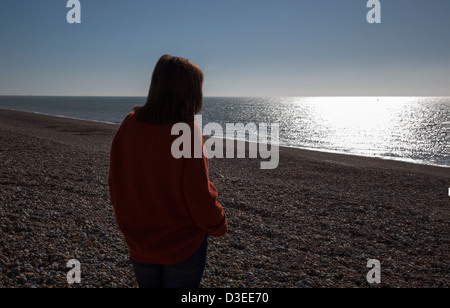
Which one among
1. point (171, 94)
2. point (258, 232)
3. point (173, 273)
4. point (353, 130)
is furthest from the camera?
point (353, 130)

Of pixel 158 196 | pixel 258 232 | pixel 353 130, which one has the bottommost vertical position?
pixel 258 232

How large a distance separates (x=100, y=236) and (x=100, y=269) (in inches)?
43.3

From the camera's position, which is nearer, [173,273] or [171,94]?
[171,94]

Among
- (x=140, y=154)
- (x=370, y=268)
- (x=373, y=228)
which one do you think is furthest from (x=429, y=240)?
(x=140, y=154)

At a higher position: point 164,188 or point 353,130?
point 353,130

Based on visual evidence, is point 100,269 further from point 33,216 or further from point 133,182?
point 133,182

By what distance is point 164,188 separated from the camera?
1.47 metres

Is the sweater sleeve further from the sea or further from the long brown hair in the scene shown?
the sea

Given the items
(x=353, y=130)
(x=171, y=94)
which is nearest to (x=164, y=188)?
(x=171, y=94)

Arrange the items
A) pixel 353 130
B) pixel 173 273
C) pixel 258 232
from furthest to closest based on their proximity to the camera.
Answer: pixel 353 130, pixel 258 232, pixel 173 273

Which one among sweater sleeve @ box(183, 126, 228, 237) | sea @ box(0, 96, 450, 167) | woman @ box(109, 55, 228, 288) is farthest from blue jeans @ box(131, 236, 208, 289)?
sea @ box(0, 96, 450, 167)

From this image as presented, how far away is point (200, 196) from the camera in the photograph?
1.45 m

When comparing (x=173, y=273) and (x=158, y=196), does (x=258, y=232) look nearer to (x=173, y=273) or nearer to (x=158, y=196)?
(x=173, y=273)

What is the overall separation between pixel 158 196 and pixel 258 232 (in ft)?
14.6
